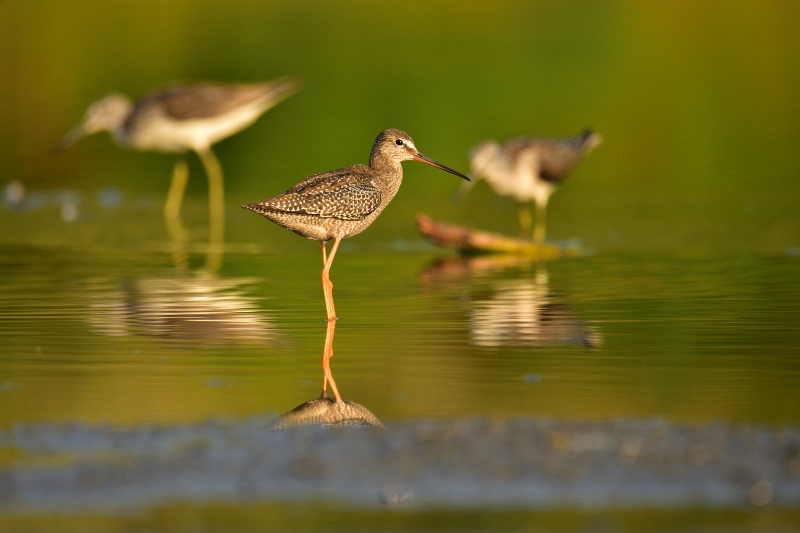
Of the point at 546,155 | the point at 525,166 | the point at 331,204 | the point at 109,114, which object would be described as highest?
the point at 109,114

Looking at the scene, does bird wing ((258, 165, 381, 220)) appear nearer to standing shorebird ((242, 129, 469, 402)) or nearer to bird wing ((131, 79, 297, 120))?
standing shorebird ((242, 129, 469, 402))

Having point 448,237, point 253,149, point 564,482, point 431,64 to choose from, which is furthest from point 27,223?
point 431,64

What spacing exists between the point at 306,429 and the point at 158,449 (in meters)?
0.76

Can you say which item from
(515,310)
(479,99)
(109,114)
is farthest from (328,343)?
(479,99)

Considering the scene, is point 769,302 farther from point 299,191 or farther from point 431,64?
point 431,64

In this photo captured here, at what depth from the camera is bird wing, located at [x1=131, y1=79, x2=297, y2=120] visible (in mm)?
20422

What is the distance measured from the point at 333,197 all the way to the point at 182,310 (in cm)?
152

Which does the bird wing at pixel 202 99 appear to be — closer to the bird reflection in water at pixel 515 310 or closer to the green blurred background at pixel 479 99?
the green blurred background at pixel 479 99

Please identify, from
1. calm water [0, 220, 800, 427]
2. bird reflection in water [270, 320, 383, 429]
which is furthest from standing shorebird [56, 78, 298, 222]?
bird reflection in water [270, 320, 383, 429]

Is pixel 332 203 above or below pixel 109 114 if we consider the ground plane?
below

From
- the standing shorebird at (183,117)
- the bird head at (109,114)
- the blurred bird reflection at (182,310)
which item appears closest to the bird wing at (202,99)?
the standing shorebird at (183,117)

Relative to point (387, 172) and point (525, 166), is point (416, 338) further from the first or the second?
point (525, 166)

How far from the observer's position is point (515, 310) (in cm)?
→ 1075

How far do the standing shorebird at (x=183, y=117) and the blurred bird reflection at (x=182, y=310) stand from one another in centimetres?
750
